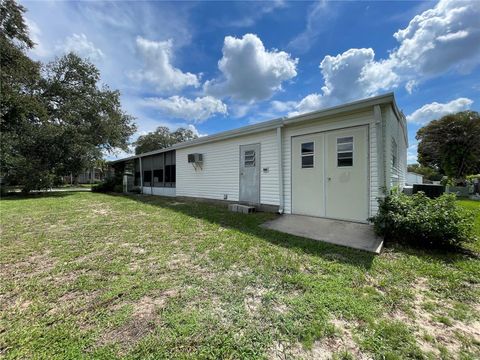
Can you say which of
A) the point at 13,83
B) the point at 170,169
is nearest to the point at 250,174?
the point at 170,169

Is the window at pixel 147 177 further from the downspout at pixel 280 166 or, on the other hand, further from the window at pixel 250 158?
the downspout at pixel 280 166

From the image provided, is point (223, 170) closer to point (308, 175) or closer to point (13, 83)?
point (308, 175)

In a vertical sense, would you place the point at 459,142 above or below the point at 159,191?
above

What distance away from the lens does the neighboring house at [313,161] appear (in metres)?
4.76

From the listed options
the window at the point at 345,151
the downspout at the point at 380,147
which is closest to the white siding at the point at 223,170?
the window at the point at 345,151

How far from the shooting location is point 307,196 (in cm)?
581

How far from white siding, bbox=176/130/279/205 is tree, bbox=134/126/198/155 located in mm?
23466

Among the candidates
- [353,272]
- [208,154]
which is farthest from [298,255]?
[208,154]

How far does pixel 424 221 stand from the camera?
143 inches

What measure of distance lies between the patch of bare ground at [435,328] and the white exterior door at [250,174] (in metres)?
5.11

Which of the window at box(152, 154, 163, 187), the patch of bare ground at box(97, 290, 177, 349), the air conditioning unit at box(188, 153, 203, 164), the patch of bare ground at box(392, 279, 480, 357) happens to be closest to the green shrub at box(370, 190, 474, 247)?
the patch of bare ground at box(392, 279, 480, 357)

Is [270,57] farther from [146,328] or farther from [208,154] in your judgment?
[146,328]

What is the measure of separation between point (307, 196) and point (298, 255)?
2.66m

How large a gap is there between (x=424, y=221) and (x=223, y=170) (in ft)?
20.0
